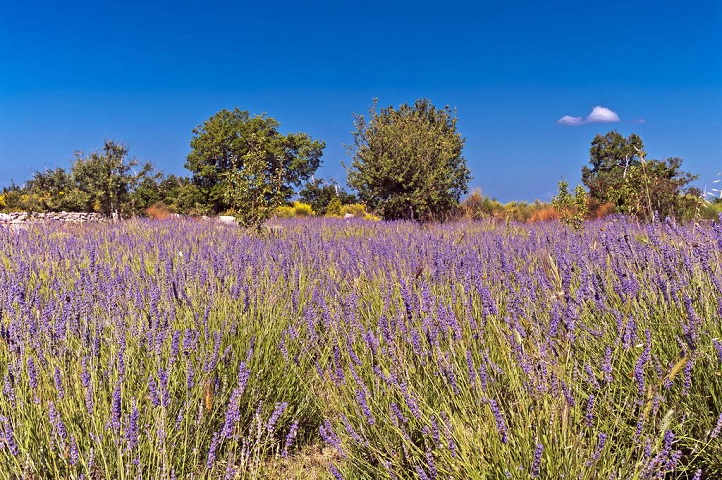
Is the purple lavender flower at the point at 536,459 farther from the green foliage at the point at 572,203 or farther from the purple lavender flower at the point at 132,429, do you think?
the green foliage at the point at 572,203

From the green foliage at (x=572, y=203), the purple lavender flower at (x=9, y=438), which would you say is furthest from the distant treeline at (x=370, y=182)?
the purple lavender flower at (x=9, y=438)

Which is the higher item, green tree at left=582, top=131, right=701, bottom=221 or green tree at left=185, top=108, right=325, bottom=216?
green tree at left=185, top=108, right=325, bottom=216

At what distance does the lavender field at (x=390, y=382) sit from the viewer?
168 cm

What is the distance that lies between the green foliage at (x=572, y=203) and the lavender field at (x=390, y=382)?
5.67 m

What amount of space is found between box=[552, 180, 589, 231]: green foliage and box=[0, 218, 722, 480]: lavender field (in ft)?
18.6

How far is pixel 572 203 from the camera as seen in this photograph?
30.9 ft

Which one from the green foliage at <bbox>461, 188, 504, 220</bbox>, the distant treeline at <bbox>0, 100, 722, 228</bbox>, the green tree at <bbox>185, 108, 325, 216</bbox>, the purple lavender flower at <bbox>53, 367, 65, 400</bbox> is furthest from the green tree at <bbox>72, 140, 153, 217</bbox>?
the purple lavender flower at <bbox>53, 367, 65, 400</bbox>

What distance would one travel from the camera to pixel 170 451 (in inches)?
75.7

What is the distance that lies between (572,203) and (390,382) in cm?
825

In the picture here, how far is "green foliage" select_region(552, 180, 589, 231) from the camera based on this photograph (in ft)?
29.1

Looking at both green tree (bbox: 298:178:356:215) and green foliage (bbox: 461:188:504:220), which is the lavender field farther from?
green tree (bbox: 298:178:356:215)

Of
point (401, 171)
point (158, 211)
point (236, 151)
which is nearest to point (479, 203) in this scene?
point (401, 171)

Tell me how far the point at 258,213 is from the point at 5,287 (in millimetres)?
5987

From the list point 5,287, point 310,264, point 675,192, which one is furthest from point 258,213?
point 675,192
